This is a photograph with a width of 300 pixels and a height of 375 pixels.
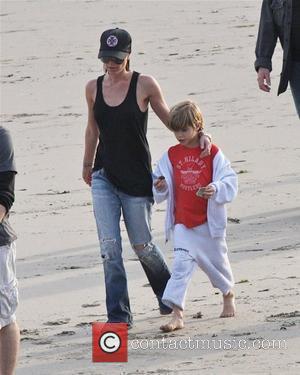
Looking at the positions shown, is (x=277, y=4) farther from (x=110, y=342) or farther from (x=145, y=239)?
(x=110, y=342)

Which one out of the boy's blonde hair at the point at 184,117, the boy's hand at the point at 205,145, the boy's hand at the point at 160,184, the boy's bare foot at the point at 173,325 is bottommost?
the boy's bare foot at the point at 173,325

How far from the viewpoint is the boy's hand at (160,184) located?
7.95 metres

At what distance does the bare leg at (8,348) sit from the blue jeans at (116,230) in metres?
1.25

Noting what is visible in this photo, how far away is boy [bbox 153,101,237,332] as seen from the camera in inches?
310

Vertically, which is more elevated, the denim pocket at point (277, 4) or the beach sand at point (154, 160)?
the denim pocket at point (277, 4)

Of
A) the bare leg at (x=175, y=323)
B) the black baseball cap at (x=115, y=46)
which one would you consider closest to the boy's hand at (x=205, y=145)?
the black baseball cap at (x=115, y=46)

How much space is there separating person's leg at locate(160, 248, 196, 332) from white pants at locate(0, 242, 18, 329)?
1.28 m

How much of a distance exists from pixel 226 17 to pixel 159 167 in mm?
11035

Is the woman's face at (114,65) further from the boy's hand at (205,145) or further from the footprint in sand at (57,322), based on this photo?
the footprint in sand at (57,322)

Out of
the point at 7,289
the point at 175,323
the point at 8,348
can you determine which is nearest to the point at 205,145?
the point at 175,323

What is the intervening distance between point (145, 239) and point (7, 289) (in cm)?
151

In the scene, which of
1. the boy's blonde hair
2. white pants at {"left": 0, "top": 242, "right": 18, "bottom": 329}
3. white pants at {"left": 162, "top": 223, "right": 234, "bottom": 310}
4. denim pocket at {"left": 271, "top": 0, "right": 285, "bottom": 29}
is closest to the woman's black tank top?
the boy's blonde hair

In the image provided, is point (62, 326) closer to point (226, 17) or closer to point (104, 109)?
point (104, 109)

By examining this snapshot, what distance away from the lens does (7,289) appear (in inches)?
267
